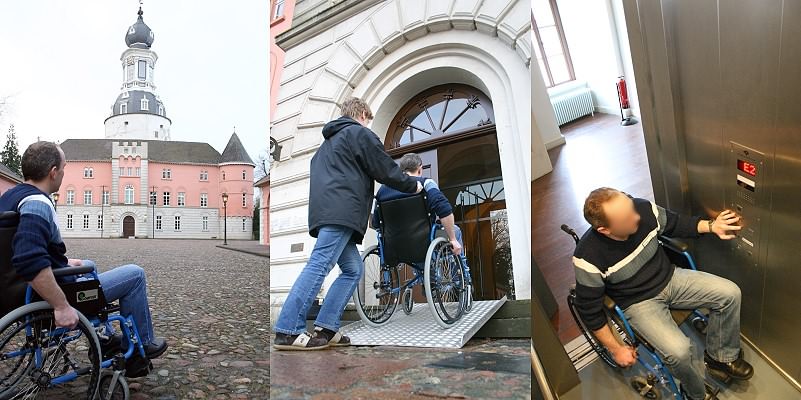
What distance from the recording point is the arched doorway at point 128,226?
59.5 inches

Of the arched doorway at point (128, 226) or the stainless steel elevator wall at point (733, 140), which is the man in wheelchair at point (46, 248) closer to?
the arched doorway at point (128, 226)

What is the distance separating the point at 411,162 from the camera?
3.57ft

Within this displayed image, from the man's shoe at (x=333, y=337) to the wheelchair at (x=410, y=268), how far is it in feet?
0.20

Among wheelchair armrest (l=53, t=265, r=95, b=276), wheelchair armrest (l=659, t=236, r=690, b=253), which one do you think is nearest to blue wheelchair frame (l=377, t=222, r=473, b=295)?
wheelchair armrest (l=659, t=236, r=690, b=253)

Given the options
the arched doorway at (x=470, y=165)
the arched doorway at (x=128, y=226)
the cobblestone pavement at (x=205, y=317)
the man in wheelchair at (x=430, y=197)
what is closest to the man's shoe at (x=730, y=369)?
the arched doorway at (x=470, y=165)

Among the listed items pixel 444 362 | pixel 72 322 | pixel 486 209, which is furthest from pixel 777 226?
pixel 72 322

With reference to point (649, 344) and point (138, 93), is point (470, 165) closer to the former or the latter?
point (649, 344)

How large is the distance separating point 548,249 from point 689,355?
29 centimetres

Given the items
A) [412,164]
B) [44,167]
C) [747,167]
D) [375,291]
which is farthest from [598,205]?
[44,167]

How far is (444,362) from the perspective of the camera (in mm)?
1077

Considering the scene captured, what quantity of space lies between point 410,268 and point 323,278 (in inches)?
7.5

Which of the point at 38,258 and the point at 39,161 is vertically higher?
the point at 39,161

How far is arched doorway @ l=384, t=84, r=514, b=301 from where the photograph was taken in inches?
40.4

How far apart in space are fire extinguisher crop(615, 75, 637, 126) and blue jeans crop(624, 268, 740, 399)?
10.7 inches
